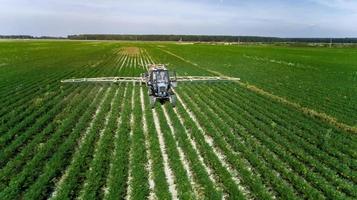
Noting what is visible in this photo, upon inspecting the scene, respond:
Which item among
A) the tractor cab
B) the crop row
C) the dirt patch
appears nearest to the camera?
the crop row

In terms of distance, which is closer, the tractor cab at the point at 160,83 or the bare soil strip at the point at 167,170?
the bare soil strip at the point at 167,170

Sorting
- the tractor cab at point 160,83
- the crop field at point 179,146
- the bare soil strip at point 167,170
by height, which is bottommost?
the bare soil strip at point 167,170

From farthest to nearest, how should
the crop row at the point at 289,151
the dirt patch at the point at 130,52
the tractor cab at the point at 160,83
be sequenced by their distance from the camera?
the dirt patch at the point at 130,52
the tractor cab at the point at 160,83
the crop row at the point at 289,151

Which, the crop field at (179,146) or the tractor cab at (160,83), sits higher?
the tractor cab at (160,83)

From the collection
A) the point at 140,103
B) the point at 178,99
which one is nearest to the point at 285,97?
the point at 178,99

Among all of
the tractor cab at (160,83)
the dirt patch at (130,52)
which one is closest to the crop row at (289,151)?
the tractor cab at (160,83)

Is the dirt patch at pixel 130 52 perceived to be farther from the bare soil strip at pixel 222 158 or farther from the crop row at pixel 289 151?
the bare soil strip at pixel 222 158

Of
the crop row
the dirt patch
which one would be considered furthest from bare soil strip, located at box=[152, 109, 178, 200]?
the dirt patch

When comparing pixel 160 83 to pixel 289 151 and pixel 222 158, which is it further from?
pixel 289 151

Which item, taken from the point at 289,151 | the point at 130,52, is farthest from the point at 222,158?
the point at 130,52

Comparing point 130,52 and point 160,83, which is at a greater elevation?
point 160,83

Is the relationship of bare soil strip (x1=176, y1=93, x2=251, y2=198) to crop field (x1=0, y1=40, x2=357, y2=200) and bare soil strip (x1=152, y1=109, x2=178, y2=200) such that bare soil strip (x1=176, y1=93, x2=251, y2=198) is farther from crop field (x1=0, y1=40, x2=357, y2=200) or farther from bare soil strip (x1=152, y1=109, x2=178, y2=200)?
bare soil strip (x1=152, y1=109, x2=178, y2=200)
